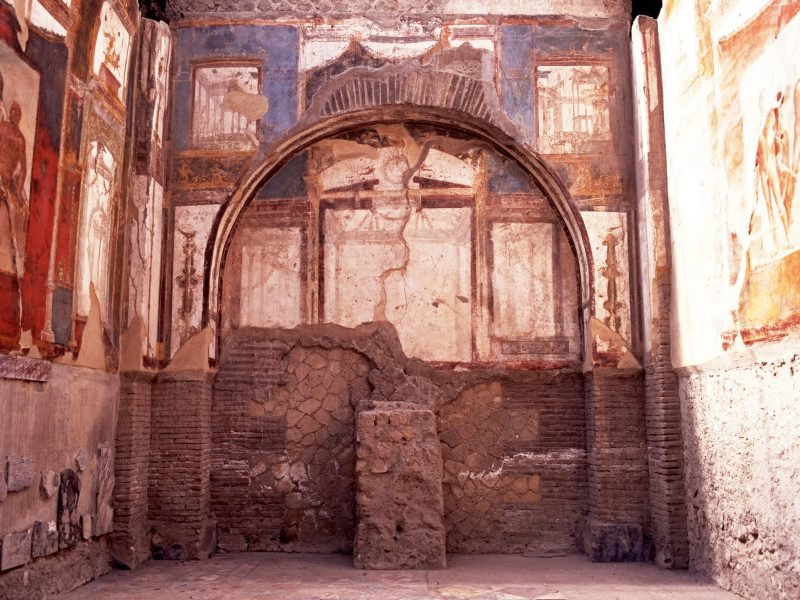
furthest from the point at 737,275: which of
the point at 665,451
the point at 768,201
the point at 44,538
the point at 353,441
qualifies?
the point at 44,538

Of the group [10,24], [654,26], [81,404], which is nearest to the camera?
[10,24]

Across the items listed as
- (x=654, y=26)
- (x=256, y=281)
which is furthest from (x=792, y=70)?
(x=256, y=281)

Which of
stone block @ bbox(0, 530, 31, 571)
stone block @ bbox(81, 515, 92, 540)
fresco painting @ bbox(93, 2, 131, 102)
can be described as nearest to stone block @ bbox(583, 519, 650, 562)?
stone block @ bbox(81, 515, 92, 540)

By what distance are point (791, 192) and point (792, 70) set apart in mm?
597

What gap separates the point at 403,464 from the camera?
5.72m

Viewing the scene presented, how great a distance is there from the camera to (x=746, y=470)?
4676 millimetres

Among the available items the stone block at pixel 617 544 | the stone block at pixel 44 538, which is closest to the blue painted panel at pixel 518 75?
the stone block at pixel 617 544

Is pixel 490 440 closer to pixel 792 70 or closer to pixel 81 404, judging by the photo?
pixel 81 404

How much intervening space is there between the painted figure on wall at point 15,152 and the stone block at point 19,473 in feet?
3.31

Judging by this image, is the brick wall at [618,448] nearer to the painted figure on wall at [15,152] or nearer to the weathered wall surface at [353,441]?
the weathered wall surface at [353,441]

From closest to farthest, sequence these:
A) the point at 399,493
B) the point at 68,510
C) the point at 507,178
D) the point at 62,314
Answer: the point at 62,314 → the point at 68,510 → the point at 399,493 → the point at 507,178

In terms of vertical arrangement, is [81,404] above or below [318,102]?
below

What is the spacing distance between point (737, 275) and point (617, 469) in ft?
6.50

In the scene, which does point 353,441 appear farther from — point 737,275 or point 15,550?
point 737,275
